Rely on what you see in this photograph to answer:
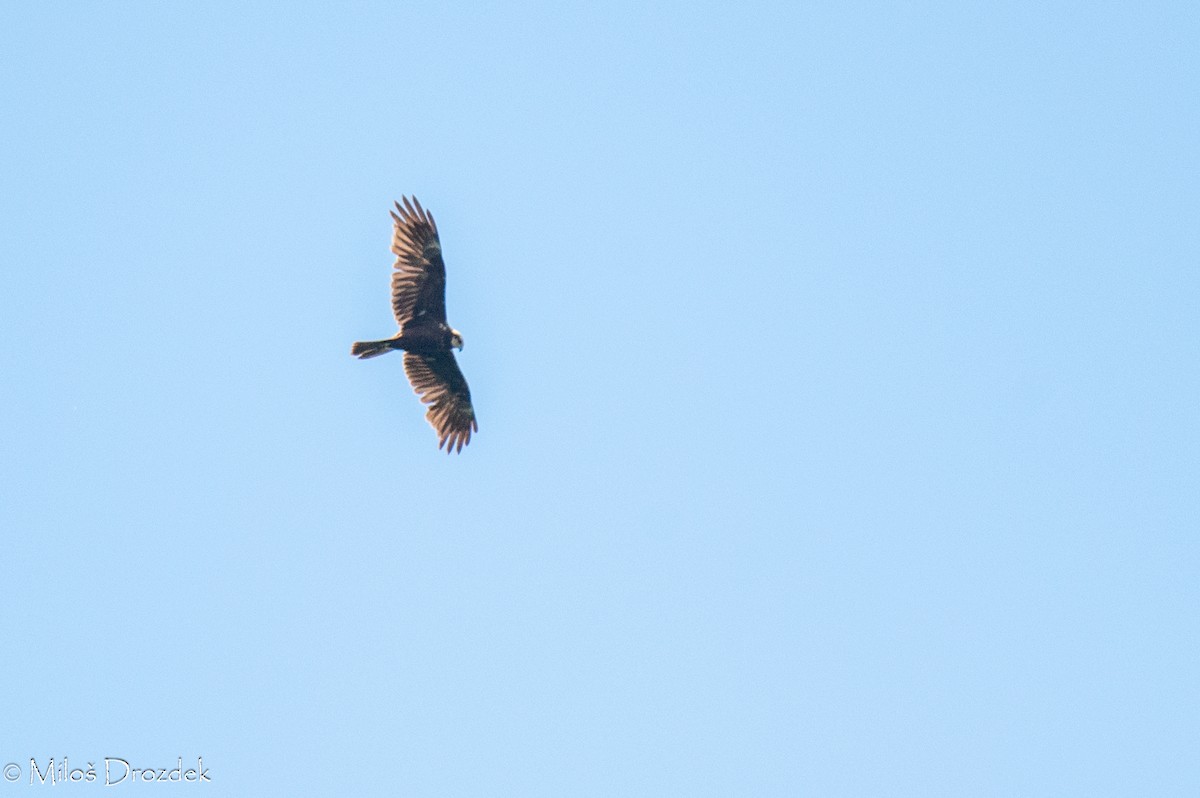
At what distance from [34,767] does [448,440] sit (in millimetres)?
7319

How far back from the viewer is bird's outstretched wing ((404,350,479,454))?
21047mm

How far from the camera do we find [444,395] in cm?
2134

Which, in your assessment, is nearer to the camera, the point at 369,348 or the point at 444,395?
the point at 369,348

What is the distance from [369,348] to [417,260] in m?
1.39

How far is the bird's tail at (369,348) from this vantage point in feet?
63.4

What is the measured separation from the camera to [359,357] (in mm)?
19391

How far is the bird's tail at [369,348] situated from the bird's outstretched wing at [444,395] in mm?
1267

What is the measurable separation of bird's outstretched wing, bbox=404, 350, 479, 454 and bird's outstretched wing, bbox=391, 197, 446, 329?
139 cm

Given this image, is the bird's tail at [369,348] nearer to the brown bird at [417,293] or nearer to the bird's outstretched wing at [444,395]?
the brown bird at [417,293]

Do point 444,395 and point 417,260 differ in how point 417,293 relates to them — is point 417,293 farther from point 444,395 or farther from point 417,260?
point 444,395

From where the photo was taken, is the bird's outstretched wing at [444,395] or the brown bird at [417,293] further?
the bird's outstretched wing at [444,395]

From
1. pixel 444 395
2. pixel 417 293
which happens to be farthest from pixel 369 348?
pixel 444 395

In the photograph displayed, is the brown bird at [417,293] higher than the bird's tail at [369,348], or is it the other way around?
the brown bird at [417,293]

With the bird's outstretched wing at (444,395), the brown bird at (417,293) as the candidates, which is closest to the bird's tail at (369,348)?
the brown bird at (417,293)
